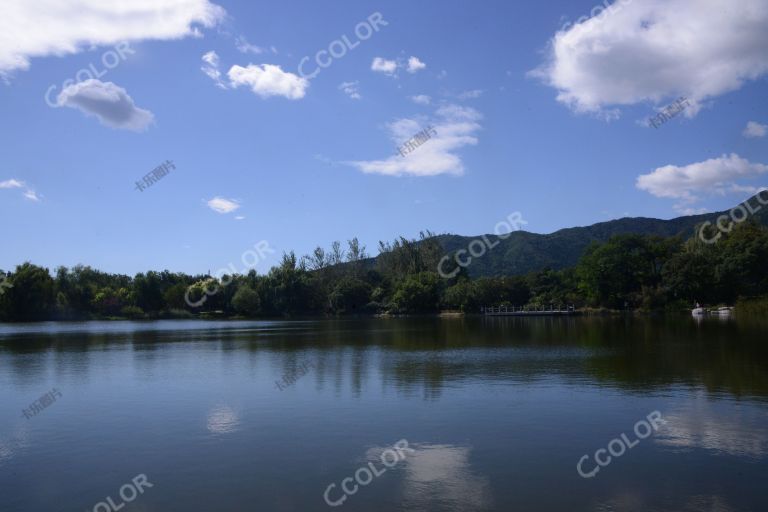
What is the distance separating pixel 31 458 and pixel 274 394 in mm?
7763

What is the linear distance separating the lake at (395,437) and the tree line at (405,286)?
65181mm

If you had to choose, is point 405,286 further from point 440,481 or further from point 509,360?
point 440,481

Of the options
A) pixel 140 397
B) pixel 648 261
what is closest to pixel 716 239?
pixel 648 261

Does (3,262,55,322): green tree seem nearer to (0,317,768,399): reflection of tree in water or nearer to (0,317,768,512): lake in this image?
(0,317,768,399): reflection of tree in water

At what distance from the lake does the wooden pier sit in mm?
72044

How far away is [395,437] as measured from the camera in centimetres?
1258

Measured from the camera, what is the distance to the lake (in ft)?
30.0

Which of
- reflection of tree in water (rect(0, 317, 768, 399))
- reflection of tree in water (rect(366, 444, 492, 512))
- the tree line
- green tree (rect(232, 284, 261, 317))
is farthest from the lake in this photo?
Result: green tree (rect(232, 284, 261, 317))

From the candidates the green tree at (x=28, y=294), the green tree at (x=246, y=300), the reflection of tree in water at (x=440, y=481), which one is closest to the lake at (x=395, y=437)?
the reflection of tree in water at (x=440, y=481)

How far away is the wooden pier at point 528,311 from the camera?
314 feet

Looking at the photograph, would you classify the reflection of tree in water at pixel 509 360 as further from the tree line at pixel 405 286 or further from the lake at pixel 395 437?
the tree line at pixel 405 286

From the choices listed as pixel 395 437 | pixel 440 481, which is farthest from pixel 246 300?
pixel 440 481

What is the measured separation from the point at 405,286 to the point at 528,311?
22.0 m

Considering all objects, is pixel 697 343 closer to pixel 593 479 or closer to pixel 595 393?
pixel 595 393
